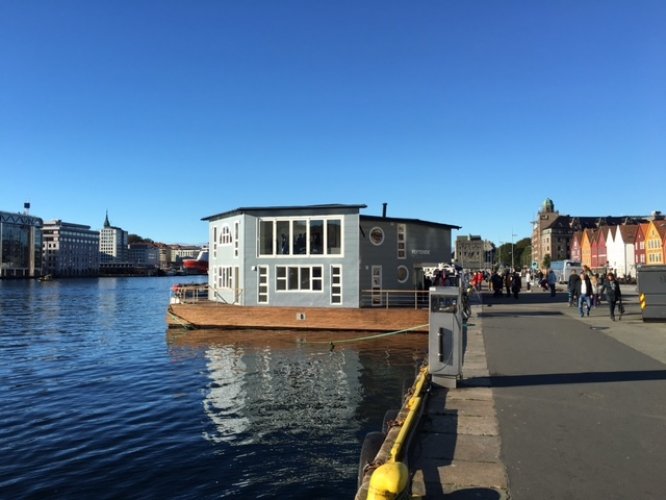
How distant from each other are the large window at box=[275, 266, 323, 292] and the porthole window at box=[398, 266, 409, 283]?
18.0 ft

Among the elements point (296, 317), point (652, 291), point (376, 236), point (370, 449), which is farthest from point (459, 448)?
point (376, 236)

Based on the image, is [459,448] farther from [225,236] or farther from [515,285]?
[515,285]

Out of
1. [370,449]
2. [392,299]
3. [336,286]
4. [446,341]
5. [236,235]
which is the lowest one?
[370,449]

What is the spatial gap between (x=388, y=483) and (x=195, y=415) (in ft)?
31.6

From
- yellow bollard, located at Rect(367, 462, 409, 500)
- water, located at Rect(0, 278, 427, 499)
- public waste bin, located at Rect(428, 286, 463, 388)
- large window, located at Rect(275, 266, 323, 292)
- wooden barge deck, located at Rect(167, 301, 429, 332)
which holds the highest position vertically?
large window, located at Rect(275, 266, 323, 292)

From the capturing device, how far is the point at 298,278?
30.2 meters

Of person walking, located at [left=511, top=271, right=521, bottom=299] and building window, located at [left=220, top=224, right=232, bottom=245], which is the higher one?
building window, located at [left=220, top=224, right=232, bottom=245]

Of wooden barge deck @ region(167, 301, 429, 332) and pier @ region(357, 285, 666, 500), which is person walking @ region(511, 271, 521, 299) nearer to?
wooden barge deck @ region(167, 301, 429, 332)

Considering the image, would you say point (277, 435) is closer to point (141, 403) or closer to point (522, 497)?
point (141, 403)

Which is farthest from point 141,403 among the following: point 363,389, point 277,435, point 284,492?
point 284,492

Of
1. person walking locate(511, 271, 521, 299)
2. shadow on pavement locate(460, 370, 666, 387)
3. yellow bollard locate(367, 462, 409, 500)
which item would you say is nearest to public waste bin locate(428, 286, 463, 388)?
shadow on pavement locate(460, 370, 666, 387)

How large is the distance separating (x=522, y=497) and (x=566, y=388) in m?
4.72

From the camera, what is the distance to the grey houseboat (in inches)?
1151

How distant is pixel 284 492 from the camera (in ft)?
27.0
